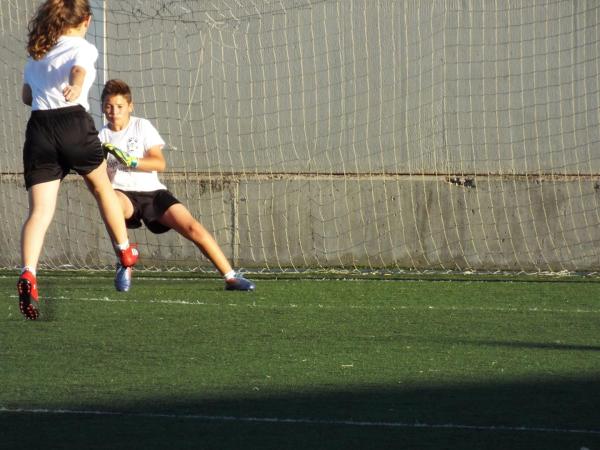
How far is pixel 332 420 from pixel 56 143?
3223 millimetres

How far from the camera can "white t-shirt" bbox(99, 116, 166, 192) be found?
9.47m

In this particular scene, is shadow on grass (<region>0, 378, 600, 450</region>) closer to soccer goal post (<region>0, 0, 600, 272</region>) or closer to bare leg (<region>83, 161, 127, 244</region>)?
bare leg (<region>83, 161, 127, 244</region>)

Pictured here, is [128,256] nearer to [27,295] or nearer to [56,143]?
[56,143]

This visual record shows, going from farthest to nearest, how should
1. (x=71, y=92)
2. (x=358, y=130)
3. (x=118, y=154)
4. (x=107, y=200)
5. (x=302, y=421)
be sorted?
1. (x=358, y=130)
2. (x=118, y=154)
3. (x=107, y=200)
4. (x=71, y=92)
5. (x=302, y=421)

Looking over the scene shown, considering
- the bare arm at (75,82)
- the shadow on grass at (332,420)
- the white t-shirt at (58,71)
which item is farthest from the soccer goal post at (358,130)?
the shadow on grass at (332,420)

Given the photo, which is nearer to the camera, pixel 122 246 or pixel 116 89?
pixel 122 246

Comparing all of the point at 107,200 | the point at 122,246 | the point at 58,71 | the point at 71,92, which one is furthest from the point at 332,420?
the point at 122,246

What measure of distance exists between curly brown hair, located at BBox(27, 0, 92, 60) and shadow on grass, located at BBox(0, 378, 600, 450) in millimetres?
2879

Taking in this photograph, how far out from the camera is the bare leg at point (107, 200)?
761 cm

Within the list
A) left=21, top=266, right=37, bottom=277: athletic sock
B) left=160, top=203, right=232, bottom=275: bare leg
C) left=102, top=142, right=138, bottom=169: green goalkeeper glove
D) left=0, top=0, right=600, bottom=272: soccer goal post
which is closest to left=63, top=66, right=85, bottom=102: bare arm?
left=21, top=266, right=37, bottom=277: athletic sock

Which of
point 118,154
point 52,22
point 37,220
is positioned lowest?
point 37,220

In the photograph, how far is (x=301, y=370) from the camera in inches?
226

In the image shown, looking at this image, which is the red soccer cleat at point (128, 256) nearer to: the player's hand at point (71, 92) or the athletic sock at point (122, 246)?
the athletic sock at point (122, 246)

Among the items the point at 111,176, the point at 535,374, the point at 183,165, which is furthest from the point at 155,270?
the point at 535,374
